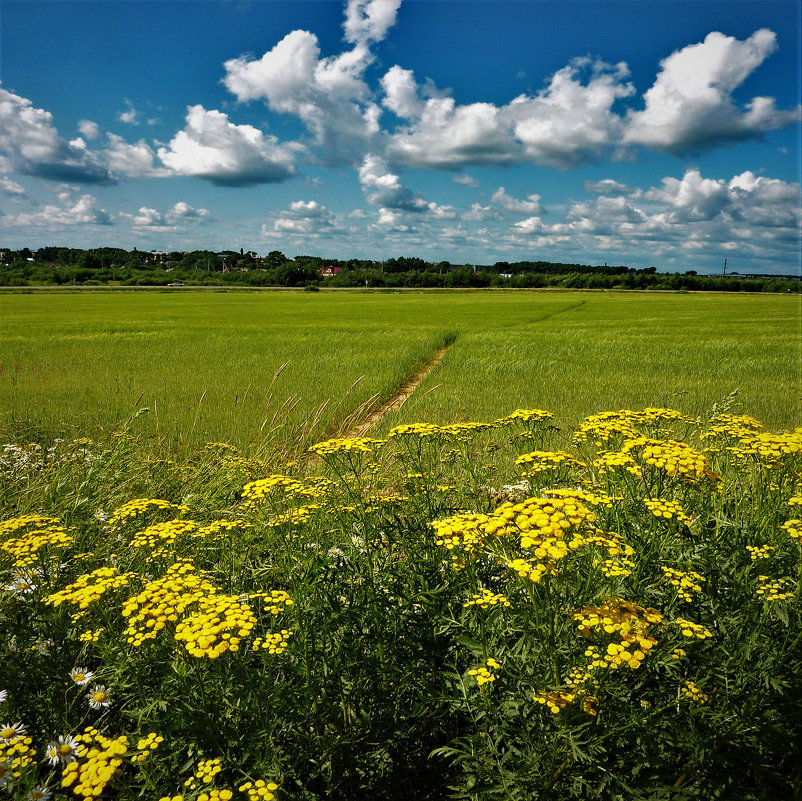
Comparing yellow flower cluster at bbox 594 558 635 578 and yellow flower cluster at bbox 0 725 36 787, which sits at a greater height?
yellow flower cluster at bbox 594 558 635 578

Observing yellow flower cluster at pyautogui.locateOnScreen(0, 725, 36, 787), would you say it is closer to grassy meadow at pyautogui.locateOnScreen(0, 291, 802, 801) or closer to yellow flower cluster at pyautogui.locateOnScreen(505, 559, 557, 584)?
grassy meadow at pyautogui.locateOnScreen(0, 291, 802, 801)

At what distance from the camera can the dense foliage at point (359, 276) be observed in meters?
112

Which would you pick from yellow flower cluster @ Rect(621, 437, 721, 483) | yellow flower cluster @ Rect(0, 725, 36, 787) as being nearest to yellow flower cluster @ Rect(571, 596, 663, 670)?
yellow flower cluster @ Rect(621, 437, 721, 483)

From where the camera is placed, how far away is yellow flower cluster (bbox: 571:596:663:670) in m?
1.69

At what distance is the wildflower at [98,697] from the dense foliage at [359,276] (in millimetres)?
109798

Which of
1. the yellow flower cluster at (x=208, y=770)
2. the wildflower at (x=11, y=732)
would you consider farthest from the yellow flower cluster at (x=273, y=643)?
the wildflower at (x=11, y=732)

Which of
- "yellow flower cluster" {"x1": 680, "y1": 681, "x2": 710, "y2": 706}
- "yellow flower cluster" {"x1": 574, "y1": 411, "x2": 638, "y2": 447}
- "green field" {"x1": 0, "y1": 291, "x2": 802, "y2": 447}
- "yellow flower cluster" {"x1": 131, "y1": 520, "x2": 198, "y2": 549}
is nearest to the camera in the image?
"yellow flower cluster" {"x1": 680, "y1": 681, "x2": 710, "y2": 706}

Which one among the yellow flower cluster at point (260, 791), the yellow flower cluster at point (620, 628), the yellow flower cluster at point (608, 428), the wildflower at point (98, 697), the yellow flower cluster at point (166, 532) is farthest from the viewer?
the yellow flower cluster at point (608, 428)

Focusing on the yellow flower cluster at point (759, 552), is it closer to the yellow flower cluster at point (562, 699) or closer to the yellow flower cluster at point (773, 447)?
the yellow flower cluster at point (773, 447)

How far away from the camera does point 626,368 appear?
52.2 ft

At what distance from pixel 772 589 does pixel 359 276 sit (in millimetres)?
133138

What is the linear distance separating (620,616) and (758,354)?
22842 millimetres

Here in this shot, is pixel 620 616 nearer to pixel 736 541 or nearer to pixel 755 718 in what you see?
pixel 755 718

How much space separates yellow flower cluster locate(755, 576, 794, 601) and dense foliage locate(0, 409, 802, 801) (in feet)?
0.07
